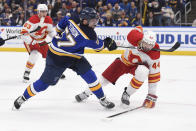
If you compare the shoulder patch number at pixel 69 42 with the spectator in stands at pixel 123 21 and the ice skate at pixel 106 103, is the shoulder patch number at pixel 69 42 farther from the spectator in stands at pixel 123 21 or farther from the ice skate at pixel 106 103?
the spectator in stands at pixel 123 21

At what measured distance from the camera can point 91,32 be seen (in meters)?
3.04

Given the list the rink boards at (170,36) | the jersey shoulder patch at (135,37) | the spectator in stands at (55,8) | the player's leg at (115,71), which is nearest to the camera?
the jersey shoulder patch at (135,37)

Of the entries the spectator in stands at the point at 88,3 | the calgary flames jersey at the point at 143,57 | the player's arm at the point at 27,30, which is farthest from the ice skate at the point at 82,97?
the spectator in stands at the point at 88,3

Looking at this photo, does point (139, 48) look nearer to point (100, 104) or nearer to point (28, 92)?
point (100, 104)

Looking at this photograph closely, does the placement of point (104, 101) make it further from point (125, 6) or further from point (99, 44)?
point (125, 6)

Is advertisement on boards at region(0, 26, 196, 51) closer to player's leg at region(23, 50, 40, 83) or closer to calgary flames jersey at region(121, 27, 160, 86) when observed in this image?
player's leg at region(23, 50, 40, 83)

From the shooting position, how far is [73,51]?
3.14 metres

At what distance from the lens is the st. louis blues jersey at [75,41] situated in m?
3.02

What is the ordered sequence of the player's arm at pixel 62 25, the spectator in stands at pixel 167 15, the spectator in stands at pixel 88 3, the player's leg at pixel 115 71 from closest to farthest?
the player's arm at pixel 62 25
the player's leg at pixel 115 71
the spectator in stands at pixel 167 15
the spectator in stands at pixel 88 3

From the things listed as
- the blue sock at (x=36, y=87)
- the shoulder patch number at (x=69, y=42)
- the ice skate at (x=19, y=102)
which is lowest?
the ice skate at (x=19, y=102)

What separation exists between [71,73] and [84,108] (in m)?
2.19

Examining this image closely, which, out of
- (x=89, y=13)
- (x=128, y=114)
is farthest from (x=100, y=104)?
(x=89, y=13)

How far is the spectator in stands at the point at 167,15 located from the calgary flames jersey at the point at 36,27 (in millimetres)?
3915

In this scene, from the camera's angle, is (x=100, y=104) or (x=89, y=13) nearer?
(x=89, y=13)
